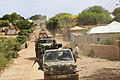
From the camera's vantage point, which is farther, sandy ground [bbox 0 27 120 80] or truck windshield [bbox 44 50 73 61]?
sandy ground [bbox 0 27 120 80]

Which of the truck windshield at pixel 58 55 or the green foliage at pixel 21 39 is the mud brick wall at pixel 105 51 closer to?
the truck windshield at pixel 58 55

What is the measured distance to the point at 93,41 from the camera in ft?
115

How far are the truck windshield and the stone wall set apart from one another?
34.7 feet

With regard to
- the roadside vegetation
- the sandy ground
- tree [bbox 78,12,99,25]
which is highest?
tree [bbox 78,12,99,25]

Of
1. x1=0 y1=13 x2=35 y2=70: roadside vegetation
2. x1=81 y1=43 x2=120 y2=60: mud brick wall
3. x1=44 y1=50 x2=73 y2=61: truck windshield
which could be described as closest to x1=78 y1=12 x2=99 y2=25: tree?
x1=0 y1=13 x2=35 y2=70: roadside vegetation

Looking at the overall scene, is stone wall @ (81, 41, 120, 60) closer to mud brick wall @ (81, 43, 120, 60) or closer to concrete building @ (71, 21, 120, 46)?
mud brick wall @ (81, 43, 120, 60)

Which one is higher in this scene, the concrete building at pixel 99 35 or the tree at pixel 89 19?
the tree at pixel 89 19

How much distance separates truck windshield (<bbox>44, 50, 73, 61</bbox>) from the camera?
40.0 feet

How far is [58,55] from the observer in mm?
12438

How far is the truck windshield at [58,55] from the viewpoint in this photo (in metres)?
12.2

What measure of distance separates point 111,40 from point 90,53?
342 centimetres

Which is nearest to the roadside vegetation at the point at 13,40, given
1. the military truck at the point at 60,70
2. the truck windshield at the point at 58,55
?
the truck windshield at the point at 58,55

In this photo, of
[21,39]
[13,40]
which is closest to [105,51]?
[13,40]

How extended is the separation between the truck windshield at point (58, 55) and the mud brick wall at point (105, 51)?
10.6 metres
